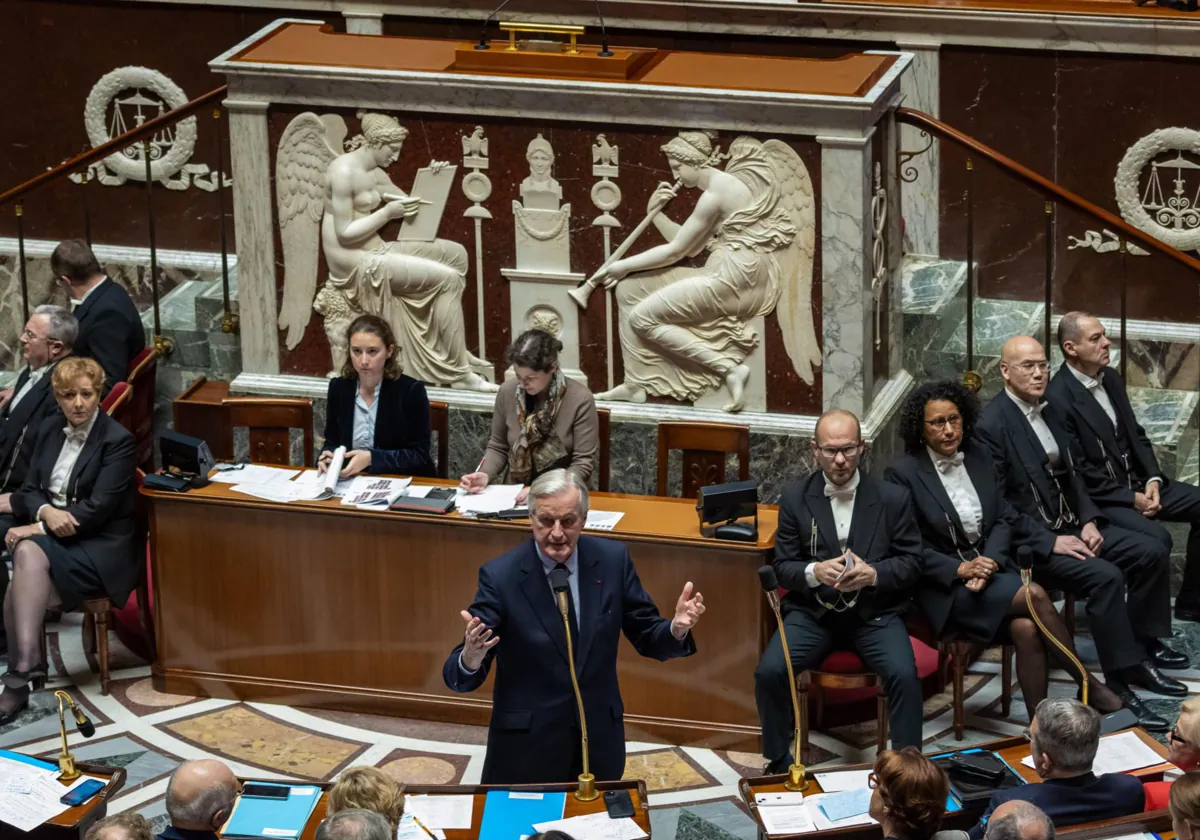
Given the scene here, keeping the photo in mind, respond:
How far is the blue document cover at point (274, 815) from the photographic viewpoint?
516 centimetres

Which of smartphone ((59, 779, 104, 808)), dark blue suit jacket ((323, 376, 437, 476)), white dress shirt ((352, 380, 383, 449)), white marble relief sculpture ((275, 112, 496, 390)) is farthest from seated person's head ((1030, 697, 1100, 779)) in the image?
white marble relief sculpture ((275, 112, 496, 390))

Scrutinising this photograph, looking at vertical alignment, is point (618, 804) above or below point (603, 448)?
below

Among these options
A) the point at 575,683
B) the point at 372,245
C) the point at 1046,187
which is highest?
the point at 1046,187

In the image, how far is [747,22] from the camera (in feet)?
30.6

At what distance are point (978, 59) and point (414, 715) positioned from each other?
160 inches

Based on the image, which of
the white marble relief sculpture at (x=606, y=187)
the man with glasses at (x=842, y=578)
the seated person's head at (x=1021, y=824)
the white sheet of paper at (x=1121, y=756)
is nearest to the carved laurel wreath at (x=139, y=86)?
the white marble relief sculpture at (x=606, y=187)

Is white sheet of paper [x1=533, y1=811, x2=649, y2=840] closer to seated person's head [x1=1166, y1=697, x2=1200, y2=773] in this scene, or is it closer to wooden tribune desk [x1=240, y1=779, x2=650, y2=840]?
wooden tribune desk [x1=240, y1=779, x2=650, y2=840]

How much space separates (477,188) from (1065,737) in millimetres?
3719

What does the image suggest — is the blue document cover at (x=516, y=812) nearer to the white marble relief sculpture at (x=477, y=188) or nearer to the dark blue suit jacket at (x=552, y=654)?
the dark blue suit jacket at (x=552, y=654)

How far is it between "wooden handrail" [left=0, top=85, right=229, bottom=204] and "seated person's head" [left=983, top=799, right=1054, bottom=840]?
17.1 feet

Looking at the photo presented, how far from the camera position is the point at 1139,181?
8930 millimetres

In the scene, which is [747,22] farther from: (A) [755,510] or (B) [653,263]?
(A) [755,510]

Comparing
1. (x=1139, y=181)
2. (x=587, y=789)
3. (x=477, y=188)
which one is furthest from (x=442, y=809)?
(x=1139, y=181)

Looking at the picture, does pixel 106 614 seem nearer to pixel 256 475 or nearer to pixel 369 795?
pixel 256 475
